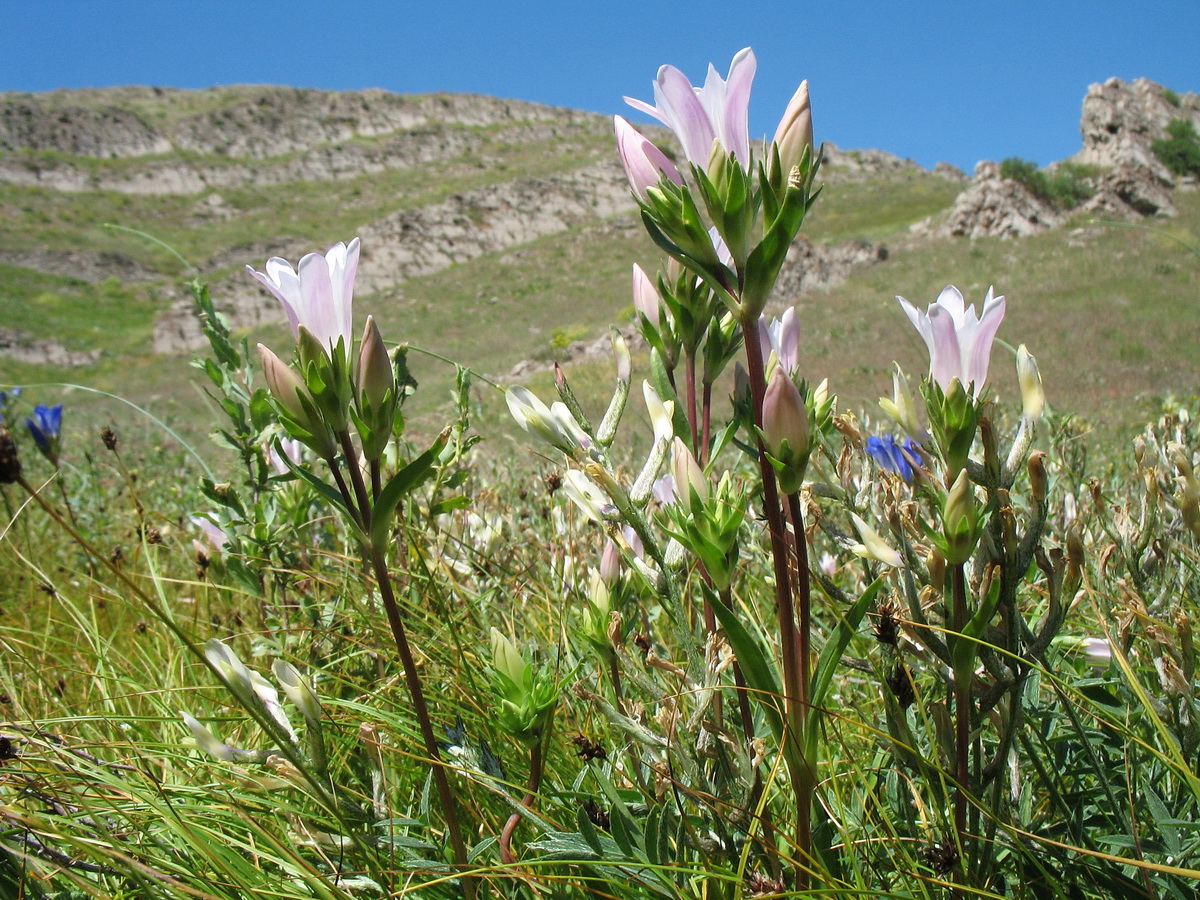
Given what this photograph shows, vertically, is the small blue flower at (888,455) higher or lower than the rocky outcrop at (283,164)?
lower

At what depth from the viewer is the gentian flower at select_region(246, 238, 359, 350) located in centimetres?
88

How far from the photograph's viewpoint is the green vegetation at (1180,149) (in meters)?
24.5

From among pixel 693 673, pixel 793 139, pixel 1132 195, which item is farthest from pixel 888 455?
pixel 1132 195

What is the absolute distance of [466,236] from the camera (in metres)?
38.7

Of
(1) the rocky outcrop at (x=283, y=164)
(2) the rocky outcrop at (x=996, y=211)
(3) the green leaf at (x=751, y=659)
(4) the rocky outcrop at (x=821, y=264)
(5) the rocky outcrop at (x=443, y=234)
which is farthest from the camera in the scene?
(1) the rocky outcrop at (x=283, y=164)

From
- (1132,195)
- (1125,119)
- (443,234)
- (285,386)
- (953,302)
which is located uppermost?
(1125,119)

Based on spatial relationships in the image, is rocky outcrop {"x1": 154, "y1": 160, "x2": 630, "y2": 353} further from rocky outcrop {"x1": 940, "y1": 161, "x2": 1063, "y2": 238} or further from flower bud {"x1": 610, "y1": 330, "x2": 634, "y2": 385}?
flower bud {"x1": 610, "y1": 330, "x2": 634, "y2": 385}

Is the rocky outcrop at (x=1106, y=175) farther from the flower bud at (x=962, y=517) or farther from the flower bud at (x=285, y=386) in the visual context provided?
the flower bud at (x=285, y=386)

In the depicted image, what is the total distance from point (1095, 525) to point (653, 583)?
1628 mm

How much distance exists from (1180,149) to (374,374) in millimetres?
32211

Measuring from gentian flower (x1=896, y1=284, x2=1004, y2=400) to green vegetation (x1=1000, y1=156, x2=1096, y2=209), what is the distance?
27.1 m

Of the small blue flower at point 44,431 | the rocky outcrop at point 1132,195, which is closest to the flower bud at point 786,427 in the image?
the small blue flower at point 44,431

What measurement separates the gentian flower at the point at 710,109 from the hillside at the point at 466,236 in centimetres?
322

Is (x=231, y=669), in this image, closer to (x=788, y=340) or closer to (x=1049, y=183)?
(x=788, y=340)
